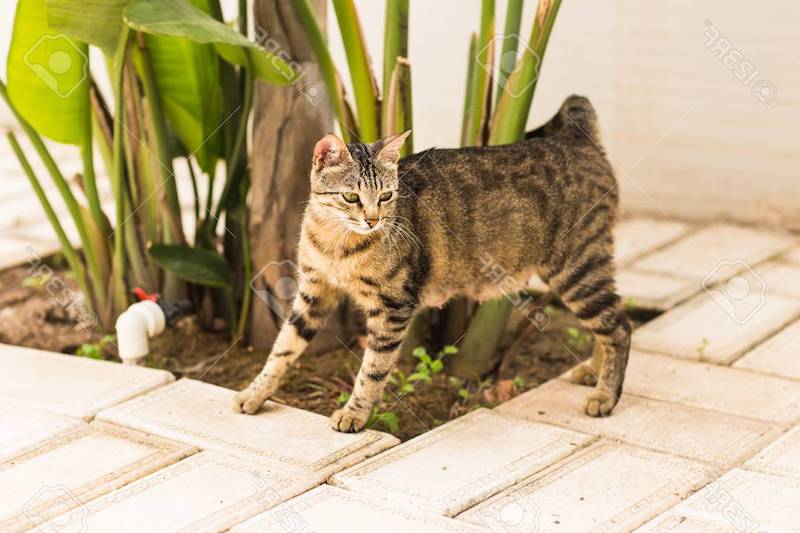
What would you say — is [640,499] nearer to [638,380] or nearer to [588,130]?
[638,380]

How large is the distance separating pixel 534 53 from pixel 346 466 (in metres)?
1.43

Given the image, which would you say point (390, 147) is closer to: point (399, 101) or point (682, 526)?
point (399, 101)

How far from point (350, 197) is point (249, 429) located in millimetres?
798

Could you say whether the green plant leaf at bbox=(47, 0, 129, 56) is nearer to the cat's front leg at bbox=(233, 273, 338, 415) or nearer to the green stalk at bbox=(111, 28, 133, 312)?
the green stalk at bbox=(111, 28, 133, 312)

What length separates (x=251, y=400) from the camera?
3693 millimetres

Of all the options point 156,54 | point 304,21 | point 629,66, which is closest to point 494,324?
point 304,21

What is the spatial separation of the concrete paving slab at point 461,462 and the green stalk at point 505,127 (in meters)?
0.45

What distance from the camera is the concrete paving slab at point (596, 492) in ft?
9.81

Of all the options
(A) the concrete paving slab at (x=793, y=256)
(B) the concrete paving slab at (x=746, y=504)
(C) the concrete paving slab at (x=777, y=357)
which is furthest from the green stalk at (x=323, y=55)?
(A) the concrete paving slab at (x=793, y=256)

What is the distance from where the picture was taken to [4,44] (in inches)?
304

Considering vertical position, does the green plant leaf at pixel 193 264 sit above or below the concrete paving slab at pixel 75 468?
above

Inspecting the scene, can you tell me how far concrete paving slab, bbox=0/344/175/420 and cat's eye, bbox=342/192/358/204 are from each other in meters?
1.05

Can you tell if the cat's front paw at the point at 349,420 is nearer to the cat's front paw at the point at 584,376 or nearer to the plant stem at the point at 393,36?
the cat's front paw at the point at 584,376


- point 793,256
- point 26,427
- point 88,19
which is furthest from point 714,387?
point 88,19
